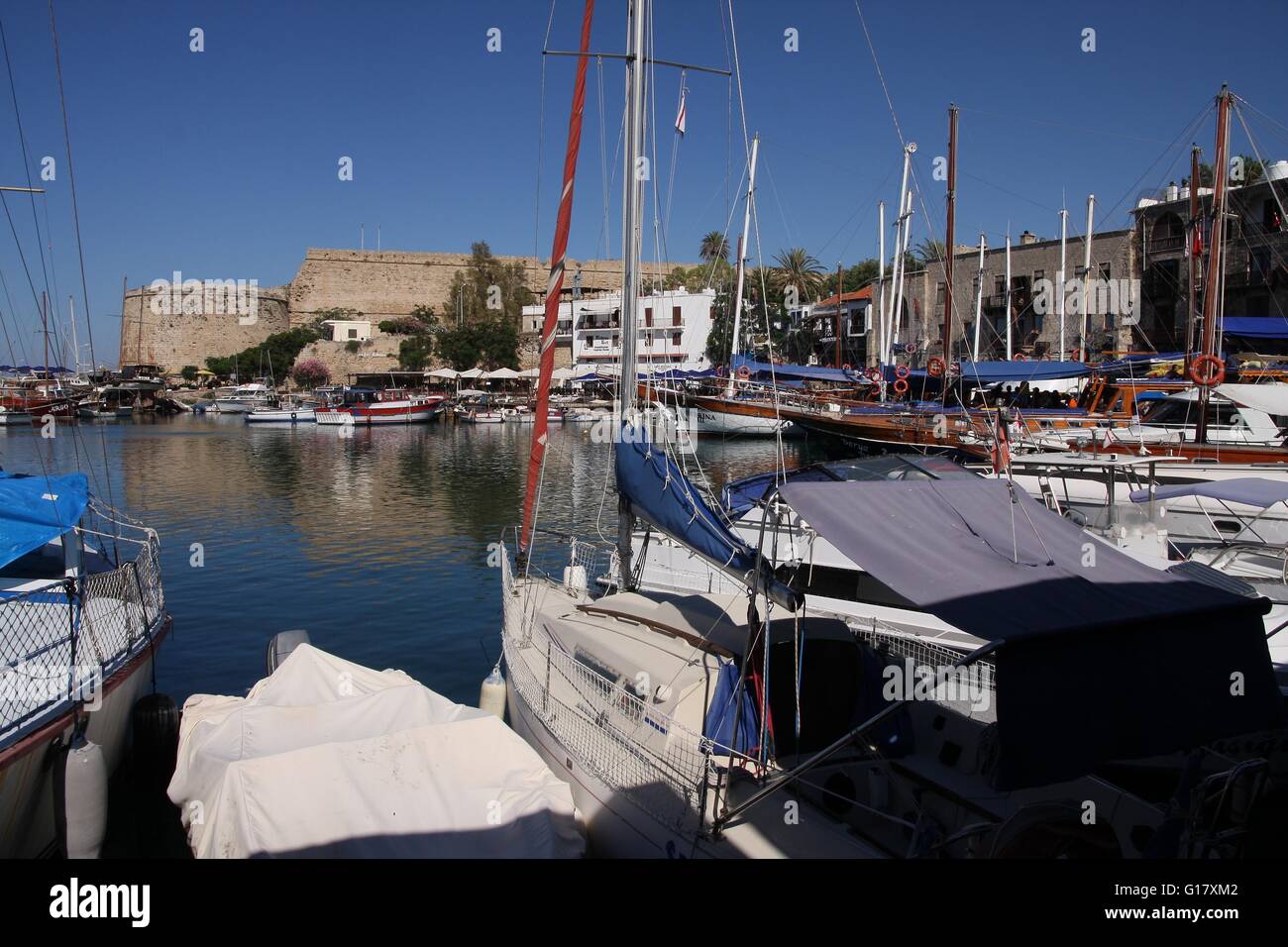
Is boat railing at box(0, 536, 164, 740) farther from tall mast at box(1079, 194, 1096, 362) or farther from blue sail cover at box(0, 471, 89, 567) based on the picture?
tall mast at box(1079, 194, 1096, 362)

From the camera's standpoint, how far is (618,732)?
668 centimetres

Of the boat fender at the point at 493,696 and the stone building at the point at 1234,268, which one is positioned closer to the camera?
the boat fender at the point at 493,696

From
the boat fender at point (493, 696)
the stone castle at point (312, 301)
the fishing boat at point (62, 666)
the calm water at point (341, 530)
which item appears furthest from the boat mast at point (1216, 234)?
the stone castle at point (312, 301)

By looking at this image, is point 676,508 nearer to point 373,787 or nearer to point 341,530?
point 373,787

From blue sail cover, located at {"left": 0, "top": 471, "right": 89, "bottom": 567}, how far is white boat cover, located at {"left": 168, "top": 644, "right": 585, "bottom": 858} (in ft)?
9.41

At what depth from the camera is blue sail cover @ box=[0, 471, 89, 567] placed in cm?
850

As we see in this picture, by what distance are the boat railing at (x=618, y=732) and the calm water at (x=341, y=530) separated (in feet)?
8.57

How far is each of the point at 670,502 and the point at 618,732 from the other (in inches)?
84.1

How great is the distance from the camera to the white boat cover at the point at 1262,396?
62.8 feet

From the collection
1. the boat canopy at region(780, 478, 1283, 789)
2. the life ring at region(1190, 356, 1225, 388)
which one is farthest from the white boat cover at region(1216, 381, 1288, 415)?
the boat canopy at region(780, 478, 1283, 789)

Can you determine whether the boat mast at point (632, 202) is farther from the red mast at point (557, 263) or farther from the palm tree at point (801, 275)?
the palm tree at point (801, 275)

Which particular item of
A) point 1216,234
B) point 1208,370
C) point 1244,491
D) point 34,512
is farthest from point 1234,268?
point 34,512
